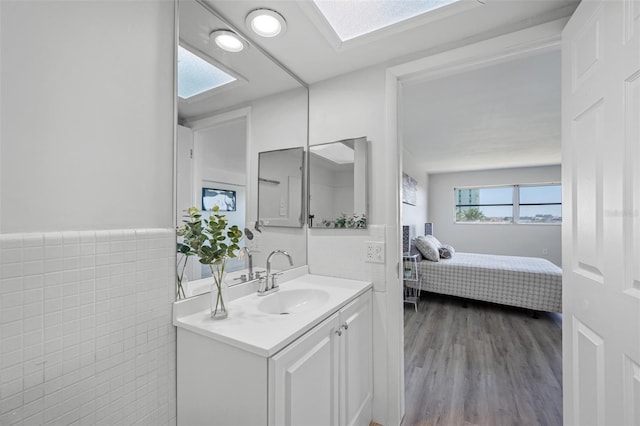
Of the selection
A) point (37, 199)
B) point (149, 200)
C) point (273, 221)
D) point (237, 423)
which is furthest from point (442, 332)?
point (37, 199)

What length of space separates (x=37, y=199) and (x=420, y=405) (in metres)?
2.25

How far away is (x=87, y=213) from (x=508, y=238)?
24.5ft

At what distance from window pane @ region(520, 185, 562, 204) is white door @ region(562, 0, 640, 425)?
242 inches

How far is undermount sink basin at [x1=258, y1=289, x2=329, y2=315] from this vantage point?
4.94ft

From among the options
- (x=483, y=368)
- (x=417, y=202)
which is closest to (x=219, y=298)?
(x=483, y=368)

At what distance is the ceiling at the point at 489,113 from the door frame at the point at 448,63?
163mm

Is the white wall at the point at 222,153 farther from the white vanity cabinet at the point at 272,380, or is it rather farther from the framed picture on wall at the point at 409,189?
the framed picture on wall at the point at 409,189

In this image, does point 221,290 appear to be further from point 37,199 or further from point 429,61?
point 429,61

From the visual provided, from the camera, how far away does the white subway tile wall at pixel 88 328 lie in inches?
30.0

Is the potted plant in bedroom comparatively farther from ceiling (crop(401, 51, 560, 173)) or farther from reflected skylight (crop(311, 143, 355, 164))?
ceiling (crop(401, 51, 560, 173))

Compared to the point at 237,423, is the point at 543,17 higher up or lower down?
higher up

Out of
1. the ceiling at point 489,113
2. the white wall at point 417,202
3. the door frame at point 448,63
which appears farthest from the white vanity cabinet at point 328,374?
the white wall at point 417,202

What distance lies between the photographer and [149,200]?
1.08 metres

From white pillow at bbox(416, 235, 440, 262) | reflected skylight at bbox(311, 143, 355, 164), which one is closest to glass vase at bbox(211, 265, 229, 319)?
reflected skylight at bbox(311, 143, 355, 164)
